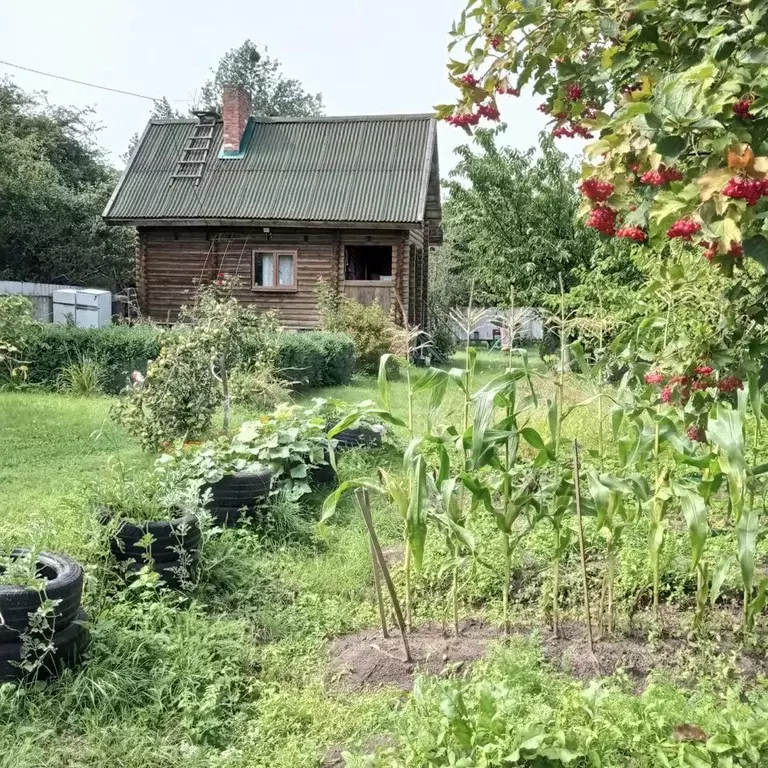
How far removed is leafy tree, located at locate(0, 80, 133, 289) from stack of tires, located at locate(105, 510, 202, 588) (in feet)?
60.9

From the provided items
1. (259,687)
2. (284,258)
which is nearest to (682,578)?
(259,687)

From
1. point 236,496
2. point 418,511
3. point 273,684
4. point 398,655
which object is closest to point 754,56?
point 418,511

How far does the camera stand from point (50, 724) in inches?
104

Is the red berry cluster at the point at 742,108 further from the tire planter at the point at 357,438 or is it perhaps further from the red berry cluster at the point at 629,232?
the tire planter at the point at 357,438

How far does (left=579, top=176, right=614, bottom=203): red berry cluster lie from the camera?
2.44 meters

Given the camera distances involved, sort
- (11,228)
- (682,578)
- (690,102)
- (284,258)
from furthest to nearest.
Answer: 1. (11,228)
2. (284,258)
3. (682,578)
4. (690,102)

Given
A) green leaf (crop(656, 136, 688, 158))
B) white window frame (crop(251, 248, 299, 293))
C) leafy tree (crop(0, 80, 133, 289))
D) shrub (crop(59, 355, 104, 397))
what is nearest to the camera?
green leaf (crop(656, 136, 688, 158))

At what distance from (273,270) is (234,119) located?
4.11m

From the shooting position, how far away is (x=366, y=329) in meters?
15.3

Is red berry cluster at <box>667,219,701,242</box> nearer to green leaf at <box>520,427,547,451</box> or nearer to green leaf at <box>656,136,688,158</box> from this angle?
green leaf at <box>656,136,688,158</box>

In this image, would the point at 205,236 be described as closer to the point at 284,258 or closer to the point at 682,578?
the point at 284,258

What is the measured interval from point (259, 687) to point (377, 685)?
18.1 inches

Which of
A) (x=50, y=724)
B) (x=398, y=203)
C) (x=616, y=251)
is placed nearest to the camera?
(x=50, y=724)

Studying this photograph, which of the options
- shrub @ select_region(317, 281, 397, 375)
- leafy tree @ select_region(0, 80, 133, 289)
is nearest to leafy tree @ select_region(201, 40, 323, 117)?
leafy tree @ select_region(0, 80, 133, 289)
